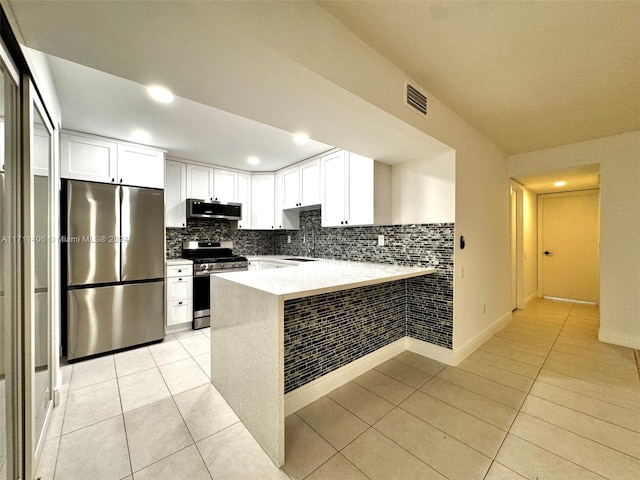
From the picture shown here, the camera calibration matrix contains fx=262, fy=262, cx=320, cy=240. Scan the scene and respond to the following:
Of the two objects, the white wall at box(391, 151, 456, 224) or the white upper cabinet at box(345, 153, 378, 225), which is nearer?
the white wall at box(391, 151, 456, 224)

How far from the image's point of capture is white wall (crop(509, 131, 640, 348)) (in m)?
2.86

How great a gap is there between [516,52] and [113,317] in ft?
13.6

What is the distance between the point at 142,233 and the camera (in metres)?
3.01

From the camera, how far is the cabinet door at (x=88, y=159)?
2670 millimetres

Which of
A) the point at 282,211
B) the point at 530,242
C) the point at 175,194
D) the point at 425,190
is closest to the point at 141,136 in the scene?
the point at 175,194

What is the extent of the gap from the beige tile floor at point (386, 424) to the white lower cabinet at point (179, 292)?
0.77 meters

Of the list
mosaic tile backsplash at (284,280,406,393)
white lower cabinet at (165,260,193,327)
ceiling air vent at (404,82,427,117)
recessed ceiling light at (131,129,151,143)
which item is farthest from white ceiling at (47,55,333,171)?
mosaic tile backsplash at (284,280,406,393)

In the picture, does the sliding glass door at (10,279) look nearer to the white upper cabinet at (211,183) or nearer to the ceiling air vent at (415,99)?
the ceiling air vent at (415,99)

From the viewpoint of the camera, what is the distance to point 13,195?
3.93 ft

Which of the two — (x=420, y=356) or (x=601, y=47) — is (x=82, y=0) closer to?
(x=601, y=47)

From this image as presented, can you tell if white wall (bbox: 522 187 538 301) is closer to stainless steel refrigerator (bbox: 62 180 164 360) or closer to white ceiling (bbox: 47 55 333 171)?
white ceiling (bbox: 47 55 333 171)

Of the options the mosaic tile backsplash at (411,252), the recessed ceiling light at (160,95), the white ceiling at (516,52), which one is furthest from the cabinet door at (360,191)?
the recessed ceiling light at (160,95)

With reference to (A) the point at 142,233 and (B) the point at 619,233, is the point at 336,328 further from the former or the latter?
(B) the point at 619,233

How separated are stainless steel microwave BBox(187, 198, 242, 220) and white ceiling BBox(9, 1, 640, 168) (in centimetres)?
159
